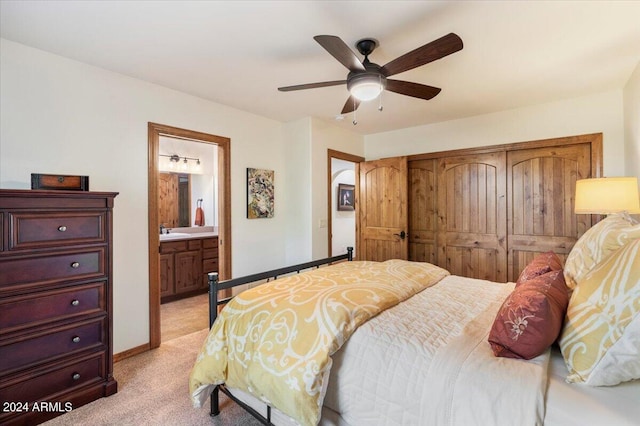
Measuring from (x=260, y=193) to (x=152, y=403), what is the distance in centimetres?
234

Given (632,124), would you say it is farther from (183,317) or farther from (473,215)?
(183,317)

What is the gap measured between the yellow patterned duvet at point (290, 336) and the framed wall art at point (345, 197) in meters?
4.93

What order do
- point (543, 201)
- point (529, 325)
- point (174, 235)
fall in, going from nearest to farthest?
point (529, 325), point (543, 201), point (174, 235)

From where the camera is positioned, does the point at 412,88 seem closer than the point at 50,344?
No

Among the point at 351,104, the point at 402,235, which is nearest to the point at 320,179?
the point at 402,235

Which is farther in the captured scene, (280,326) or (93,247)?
(93,247)

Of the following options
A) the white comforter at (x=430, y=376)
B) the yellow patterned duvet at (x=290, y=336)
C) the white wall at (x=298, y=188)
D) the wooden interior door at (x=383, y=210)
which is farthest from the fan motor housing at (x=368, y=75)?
the wooden interior door at (x=383, y=210)

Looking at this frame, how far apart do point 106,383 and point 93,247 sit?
96 cm

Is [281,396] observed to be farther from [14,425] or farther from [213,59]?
[213,59]

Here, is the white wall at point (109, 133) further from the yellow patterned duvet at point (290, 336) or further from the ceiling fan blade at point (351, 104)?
the ceiling fan blade at point (351, 104)

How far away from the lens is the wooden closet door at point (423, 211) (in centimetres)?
427

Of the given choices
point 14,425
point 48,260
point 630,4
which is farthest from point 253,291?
point 630,4

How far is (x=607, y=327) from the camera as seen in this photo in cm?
103

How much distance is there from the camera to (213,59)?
2.38 m
